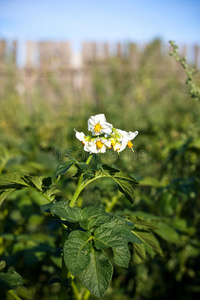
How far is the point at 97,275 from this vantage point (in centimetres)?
80

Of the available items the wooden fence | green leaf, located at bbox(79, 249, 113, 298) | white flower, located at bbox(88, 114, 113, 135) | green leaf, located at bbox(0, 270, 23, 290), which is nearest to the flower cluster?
white flower, located at bbox(88, 114, 113, 135)

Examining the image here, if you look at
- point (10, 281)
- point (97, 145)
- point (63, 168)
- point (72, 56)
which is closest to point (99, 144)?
point (97, 145)

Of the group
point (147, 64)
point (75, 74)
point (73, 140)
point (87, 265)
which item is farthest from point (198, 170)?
point (75, 74)

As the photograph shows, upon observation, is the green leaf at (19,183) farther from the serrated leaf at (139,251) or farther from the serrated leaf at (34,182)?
the serrated leaf at (139,251)

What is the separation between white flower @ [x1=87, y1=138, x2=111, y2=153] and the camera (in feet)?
3.24

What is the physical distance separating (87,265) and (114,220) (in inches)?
6.2

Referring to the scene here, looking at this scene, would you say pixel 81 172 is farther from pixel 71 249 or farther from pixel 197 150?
pixel 197 150

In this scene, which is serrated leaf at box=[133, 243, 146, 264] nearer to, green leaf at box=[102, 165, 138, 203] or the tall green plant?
the tall green plant

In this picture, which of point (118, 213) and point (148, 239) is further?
point (118, 213)

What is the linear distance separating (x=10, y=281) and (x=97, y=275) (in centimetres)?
29

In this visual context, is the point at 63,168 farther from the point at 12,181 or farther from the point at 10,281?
the point at 10,281

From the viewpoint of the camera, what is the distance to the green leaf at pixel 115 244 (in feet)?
2.72

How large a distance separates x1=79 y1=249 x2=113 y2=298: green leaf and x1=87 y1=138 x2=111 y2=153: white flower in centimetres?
31

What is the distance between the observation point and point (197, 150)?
181 cm
